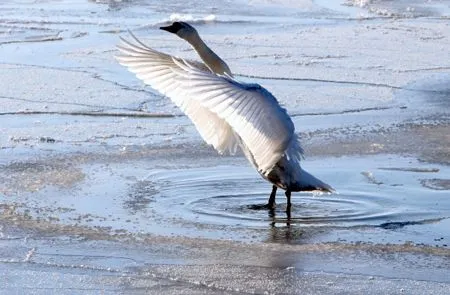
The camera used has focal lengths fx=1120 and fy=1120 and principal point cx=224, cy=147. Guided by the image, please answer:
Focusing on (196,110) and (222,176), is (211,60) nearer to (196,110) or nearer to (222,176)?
(196,110)

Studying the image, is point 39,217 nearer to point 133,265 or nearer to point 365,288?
point 133,265

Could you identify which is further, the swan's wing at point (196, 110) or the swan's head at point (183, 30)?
the swan's head at point (183, 30)

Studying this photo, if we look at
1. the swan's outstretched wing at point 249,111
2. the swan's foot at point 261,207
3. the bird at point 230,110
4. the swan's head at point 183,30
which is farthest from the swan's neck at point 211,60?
the swan's foot at point 261,207

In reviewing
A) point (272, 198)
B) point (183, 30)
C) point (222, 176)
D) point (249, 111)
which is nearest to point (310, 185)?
point (272, 198)

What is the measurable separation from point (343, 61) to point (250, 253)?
7.38 meters

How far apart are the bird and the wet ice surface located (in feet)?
0.93

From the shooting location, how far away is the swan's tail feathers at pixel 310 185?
732cm

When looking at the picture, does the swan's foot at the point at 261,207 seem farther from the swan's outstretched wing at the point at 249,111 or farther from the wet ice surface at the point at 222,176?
the swan's outstretched wing at the point at 249,111

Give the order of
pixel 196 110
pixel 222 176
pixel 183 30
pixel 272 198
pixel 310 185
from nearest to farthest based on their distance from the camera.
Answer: pixel 310 185 → pixel 272 198 → pixel 196 110 → pixel 183 30 → pixel 222 176

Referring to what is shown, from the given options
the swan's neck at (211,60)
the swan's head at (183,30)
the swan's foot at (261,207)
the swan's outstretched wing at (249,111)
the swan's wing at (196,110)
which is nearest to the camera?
the swan's outstretched wing at (249,111)

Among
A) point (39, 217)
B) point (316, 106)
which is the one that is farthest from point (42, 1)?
point (39, 217)

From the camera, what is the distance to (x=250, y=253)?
6.20 metres

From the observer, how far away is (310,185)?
7.32 m

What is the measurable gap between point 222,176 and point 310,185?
1091 mm
